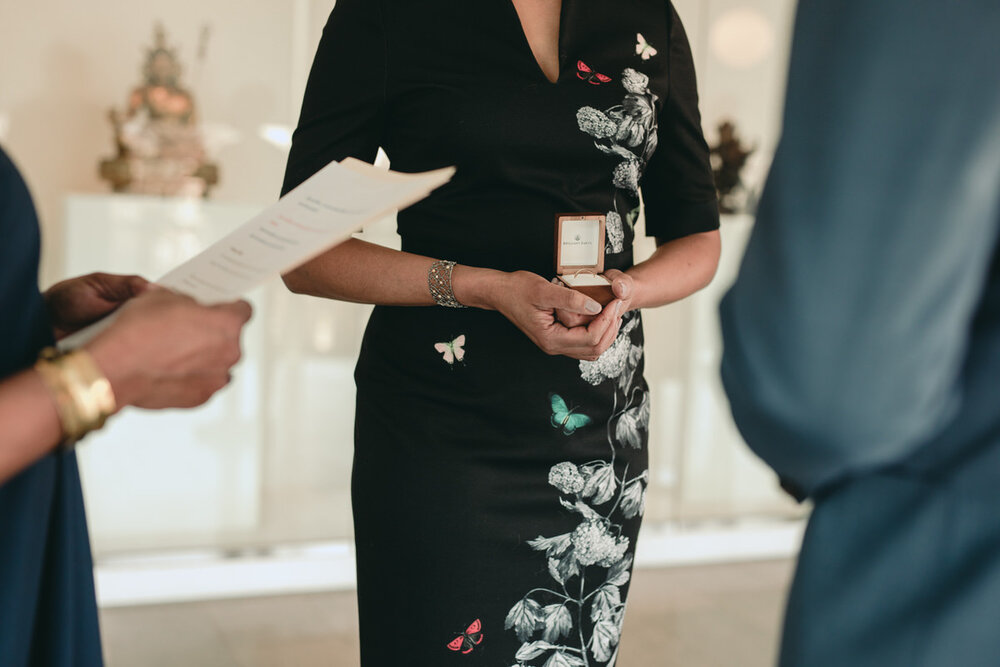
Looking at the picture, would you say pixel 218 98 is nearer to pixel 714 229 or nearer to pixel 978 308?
pixel 714 229

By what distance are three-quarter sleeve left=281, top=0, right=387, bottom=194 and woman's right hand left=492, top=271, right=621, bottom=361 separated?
0.30 metres

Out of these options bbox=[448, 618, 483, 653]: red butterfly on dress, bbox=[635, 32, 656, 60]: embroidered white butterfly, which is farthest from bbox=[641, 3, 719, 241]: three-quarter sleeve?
bbox=[448, 618, 483, 653]: red butterfly on dress

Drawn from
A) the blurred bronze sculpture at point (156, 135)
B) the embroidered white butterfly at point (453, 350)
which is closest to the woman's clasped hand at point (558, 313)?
the embroidered white butterfly at point (453, 350)

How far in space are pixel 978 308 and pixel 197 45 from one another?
10.5ft

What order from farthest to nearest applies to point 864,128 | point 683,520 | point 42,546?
point 683,520
point 42,546
point 864,128

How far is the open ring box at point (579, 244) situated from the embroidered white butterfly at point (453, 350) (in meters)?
0.17

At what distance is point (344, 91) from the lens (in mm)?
1167

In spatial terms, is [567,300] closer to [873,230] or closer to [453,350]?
[453,350]

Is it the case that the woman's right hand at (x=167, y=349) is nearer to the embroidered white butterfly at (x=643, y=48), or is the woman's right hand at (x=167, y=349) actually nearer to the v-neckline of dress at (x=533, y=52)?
the v-neckline of dress at (x=533, y=52)

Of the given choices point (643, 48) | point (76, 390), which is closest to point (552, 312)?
point (643, 48)

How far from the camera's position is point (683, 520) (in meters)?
3.76

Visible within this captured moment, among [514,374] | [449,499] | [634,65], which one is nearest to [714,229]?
[634,65]

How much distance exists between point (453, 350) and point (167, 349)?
574mm

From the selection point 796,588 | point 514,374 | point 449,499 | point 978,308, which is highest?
point 978,308
